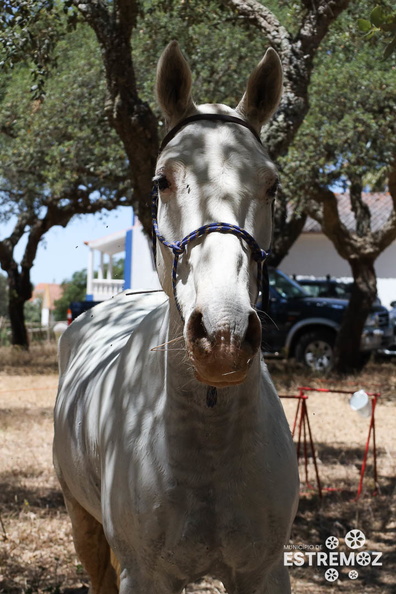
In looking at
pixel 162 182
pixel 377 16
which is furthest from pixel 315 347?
pixel 162 182

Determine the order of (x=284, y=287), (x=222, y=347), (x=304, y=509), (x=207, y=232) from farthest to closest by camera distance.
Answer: (x=284, y=287) < (x=304, y=509) < (x=207, y=232) < (x=222, y=347)

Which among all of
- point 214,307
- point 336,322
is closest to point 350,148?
point 336,322

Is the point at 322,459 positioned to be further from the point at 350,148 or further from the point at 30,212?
the point at 30,212

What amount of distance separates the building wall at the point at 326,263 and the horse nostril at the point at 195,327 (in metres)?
26.6

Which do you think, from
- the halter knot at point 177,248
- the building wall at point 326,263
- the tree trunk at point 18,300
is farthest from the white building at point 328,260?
the halter knot at point 177,248

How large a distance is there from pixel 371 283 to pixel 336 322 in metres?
1.38

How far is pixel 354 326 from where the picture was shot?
14.3 metres

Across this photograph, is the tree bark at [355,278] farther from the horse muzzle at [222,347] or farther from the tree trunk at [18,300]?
the horse muzzle at [222,347]

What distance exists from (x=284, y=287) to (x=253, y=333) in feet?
47.7

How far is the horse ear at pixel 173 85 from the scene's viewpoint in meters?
2.54

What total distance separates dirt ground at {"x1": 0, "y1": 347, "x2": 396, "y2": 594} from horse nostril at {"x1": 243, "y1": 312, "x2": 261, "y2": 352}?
300 centimetres

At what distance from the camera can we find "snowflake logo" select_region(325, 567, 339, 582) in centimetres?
456

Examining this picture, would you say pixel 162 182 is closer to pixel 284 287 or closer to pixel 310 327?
pixel 310 327

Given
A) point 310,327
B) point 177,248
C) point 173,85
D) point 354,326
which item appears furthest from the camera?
point 310,327
